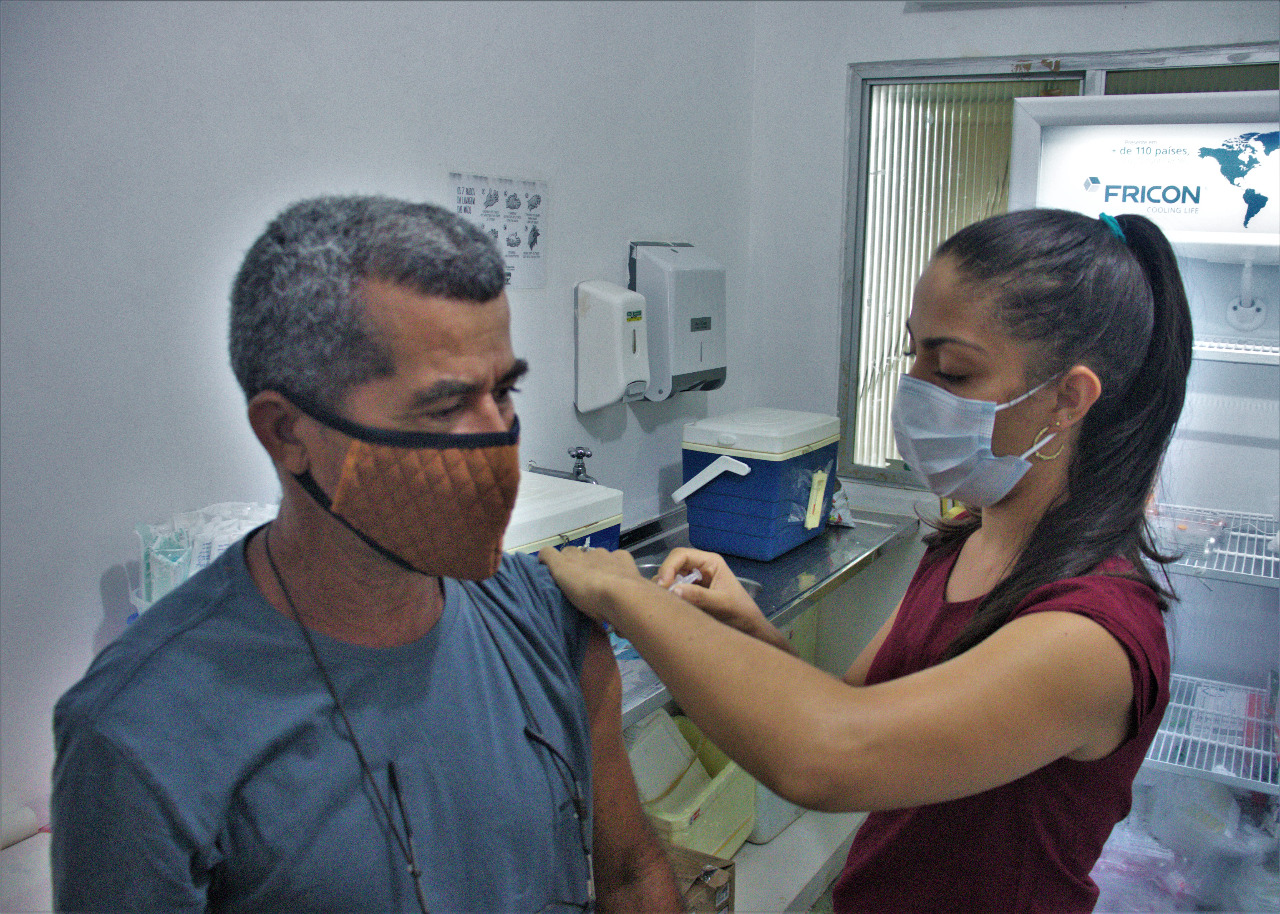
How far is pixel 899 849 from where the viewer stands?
1.38 metres

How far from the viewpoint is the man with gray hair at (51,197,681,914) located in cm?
90

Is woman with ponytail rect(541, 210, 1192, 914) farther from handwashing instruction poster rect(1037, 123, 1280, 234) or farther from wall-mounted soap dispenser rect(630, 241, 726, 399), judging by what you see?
wall-mounted soap dispenser rect(630, 241, 726, 399)

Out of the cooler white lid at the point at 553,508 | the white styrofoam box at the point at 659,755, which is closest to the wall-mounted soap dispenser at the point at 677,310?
the cooler white lid at the point at 553,508

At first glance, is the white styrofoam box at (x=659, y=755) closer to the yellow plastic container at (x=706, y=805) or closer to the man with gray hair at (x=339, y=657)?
the yellow plastic container at (x=706, y=805)

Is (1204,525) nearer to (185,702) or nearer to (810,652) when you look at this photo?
(810,652)

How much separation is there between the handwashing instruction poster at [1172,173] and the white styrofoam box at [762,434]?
88 cm

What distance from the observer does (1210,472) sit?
305 centimetres

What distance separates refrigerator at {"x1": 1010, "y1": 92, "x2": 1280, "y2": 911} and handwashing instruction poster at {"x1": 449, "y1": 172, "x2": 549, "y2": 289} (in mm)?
1264

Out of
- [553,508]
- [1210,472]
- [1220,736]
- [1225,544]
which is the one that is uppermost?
[553,508]

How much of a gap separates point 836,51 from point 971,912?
2.96 metres

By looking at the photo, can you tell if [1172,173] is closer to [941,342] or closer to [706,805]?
[941,342]

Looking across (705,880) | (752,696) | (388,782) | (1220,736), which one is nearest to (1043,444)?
(752,696)

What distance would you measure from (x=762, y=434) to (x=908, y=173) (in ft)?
4.22

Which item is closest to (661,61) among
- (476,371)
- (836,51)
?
(836,51)
